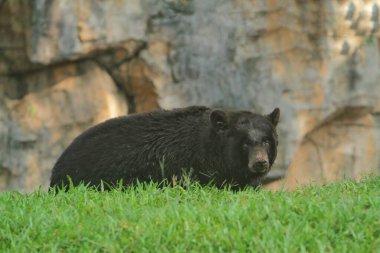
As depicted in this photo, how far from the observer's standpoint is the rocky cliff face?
1330cm

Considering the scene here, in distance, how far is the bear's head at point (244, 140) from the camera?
8.71 metres

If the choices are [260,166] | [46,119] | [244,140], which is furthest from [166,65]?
[260,166]

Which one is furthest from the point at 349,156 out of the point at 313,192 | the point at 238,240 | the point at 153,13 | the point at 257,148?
the point at 238,240

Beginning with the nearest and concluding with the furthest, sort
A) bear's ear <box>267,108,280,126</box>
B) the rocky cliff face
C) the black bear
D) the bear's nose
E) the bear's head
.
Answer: the bear's nose < the bear's head < the black bear < bear's ear <box>267,108,280,126</box> < the rocky cliff face

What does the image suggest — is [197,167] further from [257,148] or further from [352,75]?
[352,75]

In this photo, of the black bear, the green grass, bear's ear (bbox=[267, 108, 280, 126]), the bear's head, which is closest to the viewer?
the green grass

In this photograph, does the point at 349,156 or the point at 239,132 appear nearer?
the point at 239,132

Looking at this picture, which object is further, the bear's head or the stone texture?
the stone texture

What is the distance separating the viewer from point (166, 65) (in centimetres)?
1367

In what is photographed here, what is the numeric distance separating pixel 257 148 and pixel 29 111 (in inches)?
224

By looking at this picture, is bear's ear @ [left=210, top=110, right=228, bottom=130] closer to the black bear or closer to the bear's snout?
the black bear

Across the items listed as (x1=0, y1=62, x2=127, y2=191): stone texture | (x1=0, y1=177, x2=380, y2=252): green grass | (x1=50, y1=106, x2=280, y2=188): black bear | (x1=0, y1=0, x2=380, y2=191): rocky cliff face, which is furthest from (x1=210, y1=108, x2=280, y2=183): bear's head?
(x1=0, y1=62, x2=127, y2=191): stone texture

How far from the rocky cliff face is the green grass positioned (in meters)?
6.46

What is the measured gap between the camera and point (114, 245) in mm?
5762
